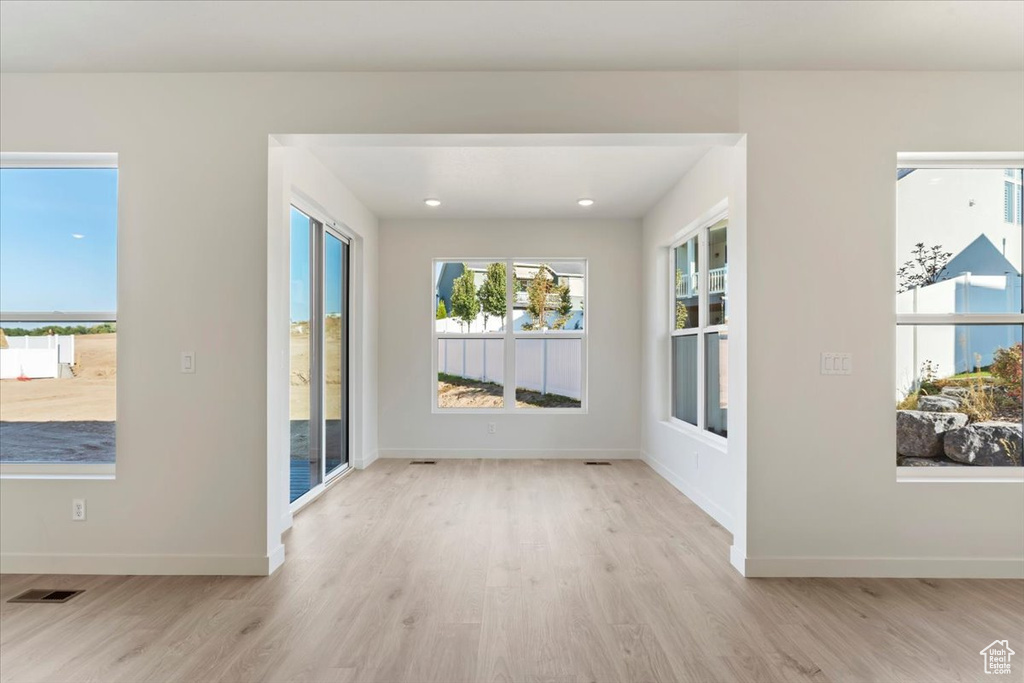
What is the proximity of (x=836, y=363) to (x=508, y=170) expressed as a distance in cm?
269

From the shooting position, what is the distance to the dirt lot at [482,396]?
643 centimetres

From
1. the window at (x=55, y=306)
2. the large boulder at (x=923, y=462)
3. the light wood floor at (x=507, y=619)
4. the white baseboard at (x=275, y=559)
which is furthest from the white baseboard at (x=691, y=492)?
the window at (x=55, y=306)

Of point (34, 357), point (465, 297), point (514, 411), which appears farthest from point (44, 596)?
point (465, 297)

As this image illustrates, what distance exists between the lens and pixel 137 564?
121 inches

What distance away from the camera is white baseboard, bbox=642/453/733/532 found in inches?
154

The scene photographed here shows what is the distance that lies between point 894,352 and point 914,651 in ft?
4.72

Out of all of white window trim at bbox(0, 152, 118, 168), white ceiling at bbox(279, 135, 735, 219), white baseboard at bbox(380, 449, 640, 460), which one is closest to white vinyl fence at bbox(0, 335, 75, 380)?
white window trim at bbox(0, 152, 118, 168)

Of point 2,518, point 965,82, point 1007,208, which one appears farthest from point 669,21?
point 2,518

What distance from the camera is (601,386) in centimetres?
632

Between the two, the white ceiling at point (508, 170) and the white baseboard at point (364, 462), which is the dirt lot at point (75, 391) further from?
the white baseboard at point (364, 462)

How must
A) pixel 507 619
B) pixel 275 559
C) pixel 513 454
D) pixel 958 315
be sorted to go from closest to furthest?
pixel 507 619
pixel 275 559
pixel 958 315
pixel 513 454

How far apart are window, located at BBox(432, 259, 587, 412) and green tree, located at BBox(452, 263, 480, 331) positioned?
1 cm

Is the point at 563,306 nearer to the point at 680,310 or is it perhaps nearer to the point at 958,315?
the point at 680,310

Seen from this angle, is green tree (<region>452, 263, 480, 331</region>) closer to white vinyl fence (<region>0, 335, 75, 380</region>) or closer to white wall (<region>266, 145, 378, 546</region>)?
white wall (<region>266, 145, 378, 546</region>)
